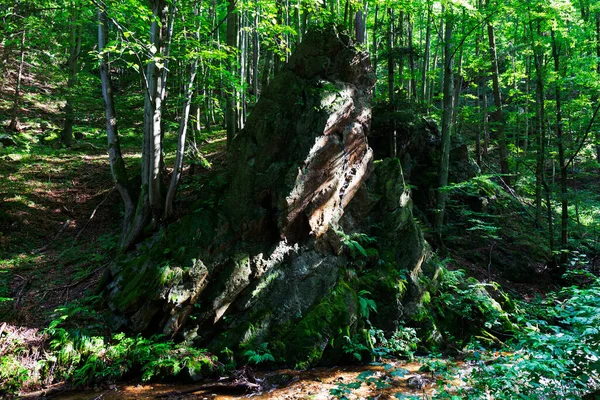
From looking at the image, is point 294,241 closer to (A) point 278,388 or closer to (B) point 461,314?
(A) point 278,388

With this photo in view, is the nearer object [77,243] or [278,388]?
[278,388]

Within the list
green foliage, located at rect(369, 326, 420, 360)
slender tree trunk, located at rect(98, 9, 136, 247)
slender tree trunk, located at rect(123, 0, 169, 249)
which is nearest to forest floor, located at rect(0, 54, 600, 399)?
green foliage, located at rect(369, 326, 420, 360)

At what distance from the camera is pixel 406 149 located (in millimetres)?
12523

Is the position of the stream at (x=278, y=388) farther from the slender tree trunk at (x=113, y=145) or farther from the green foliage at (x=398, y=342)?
the slender tree trunk at (x=113, y=145)

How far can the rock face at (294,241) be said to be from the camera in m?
6.48

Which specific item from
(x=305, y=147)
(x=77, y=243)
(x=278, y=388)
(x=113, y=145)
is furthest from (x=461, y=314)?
(x=77, y=243)

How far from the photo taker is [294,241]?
298 inches

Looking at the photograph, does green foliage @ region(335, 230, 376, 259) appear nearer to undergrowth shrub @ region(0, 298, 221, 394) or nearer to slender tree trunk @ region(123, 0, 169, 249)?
undergrowth shrub @ region(0, 298, 221, 394)

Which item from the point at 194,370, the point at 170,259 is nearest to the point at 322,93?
the point at 170,259

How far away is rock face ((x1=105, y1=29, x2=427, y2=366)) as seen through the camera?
6484 millimetres

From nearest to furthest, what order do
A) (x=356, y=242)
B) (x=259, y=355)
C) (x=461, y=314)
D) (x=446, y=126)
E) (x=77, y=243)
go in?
(x=259, y=355) < (x=356, y=242) < (x=461, y=314) < (x=77, y=243) < (x=446, y=126)

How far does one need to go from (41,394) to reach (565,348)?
271 inches

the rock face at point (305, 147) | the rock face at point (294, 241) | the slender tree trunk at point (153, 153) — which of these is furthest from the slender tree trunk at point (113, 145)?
the rock face at point (305, 147)

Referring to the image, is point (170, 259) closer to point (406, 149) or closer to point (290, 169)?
point (290, 169)
